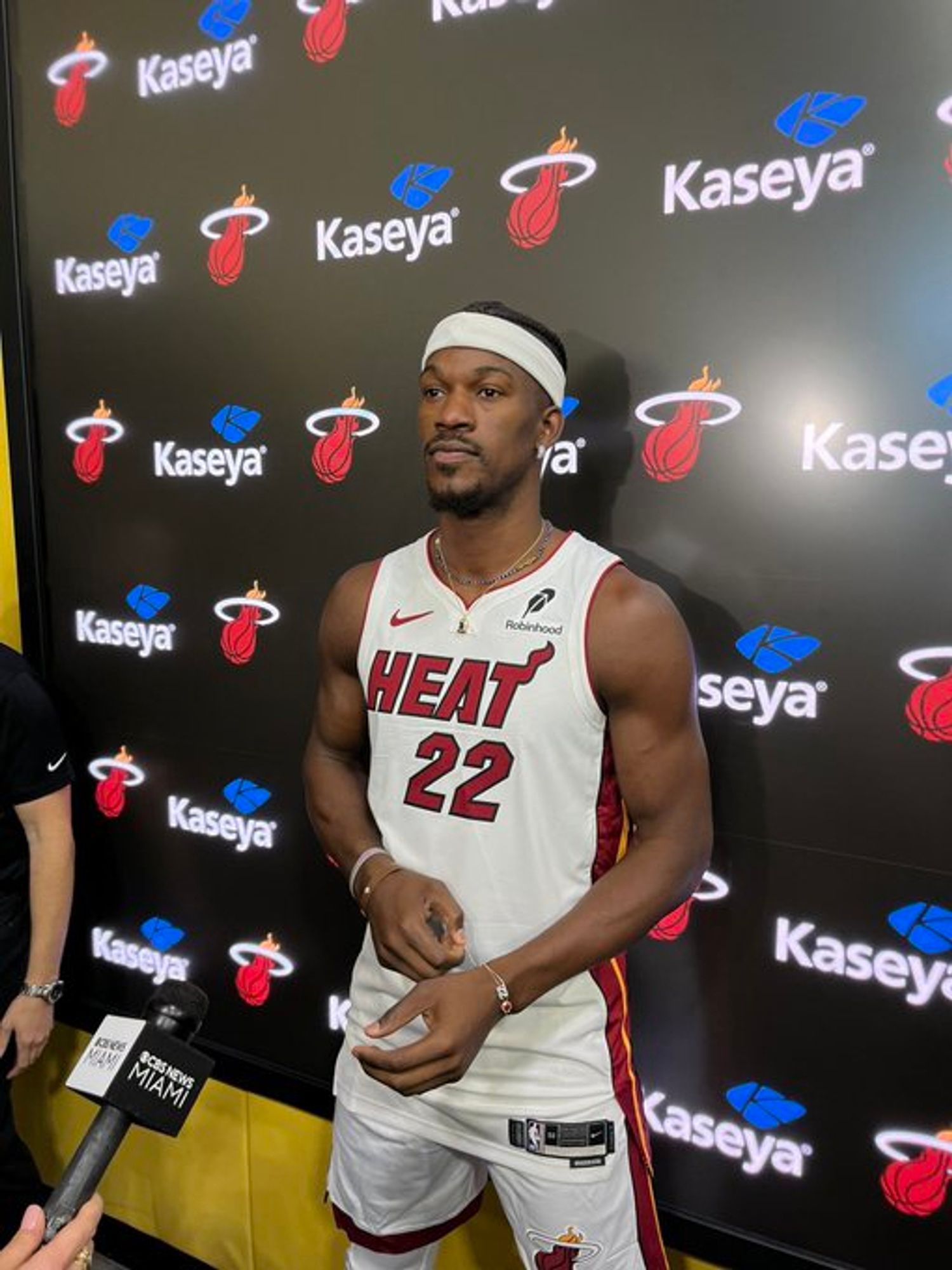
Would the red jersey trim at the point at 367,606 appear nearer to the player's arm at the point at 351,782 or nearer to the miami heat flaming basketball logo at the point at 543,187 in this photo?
the player's arm at the point at 351,782

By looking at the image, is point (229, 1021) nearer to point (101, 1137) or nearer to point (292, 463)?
point (292, 463)

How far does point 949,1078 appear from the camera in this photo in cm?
135

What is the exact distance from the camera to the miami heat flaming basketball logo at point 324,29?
64.4 inches

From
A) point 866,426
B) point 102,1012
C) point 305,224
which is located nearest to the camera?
point 866,426

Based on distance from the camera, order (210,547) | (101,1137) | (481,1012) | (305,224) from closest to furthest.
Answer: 1. (101,1137)
2. (481,1012)
3. (305,224)
4. (210,547)

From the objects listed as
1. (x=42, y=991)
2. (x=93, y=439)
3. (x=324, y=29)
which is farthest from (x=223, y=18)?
(x=42, y=991)

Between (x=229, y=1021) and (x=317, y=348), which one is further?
(x=229, y=1021)

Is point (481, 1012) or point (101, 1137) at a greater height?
point (101, 1137)

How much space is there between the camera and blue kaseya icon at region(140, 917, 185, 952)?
83.1 inches

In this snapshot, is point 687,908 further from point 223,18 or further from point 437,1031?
point 223,18

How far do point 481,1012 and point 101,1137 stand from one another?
442 mm

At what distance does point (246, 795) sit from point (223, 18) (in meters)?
1.42

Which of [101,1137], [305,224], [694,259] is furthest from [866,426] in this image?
[101,1137]

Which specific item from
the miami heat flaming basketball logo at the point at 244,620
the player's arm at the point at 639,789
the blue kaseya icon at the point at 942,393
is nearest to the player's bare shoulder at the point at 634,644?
the player's arm at the point at 639,789
